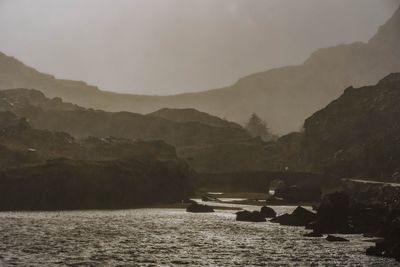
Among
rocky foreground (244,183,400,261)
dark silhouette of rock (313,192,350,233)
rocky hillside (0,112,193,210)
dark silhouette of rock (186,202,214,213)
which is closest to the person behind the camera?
rocky foreground (244,183,400,261)

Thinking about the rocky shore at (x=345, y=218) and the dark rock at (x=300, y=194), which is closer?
the rocky shore at (x=345, y=218)

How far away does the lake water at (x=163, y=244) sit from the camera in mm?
61875

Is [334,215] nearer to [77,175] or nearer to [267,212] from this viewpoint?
[267,212]

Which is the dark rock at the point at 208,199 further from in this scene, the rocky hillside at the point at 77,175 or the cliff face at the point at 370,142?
the cliff face at the point at 370,142

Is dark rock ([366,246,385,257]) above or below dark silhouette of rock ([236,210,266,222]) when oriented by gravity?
below

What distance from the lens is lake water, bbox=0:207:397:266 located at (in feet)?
203

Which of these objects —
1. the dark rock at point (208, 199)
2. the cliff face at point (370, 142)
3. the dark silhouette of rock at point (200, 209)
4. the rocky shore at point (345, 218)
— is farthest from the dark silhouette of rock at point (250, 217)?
the cliff face at point (370, 142)

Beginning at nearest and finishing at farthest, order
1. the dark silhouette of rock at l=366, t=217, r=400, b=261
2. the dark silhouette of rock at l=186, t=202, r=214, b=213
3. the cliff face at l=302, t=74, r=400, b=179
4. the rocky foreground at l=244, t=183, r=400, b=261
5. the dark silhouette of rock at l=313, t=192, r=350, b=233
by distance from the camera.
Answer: the dark silhouette of rock at l=366, t=217, r=400, b=261
the rocky foreground at l=244, t=183, r=400, b=261
the dark silhouette of rock at l=313, t=192, r=350, b=233
the dark silhouette of rock at l=186, t=202, r=214, b=213
the cliff face at l=302, t=74, r=400, b=179

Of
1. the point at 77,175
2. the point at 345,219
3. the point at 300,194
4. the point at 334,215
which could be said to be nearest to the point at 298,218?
the point at 345,219

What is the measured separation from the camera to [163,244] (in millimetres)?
75812

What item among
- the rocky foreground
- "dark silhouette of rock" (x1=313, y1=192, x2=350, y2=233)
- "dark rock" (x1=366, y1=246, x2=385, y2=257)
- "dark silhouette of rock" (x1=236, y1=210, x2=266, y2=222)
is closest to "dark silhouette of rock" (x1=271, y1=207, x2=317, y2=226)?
the rocky foreground

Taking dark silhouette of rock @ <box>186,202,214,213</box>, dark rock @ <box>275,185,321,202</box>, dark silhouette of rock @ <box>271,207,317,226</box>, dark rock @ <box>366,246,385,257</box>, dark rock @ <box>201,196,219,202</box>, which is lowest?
dark rock @ <box>366,246,385,257</box>

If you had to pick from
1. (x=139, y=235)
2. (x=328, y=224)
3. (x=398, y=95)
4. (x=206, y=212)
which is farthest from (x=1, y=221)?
(x=398, y=95)

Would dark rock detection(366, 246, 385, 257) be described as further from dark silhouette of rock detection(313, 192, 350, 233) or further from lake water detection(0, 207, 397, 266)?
dark silhouette of rock detection(313, 192, 350, 233)
